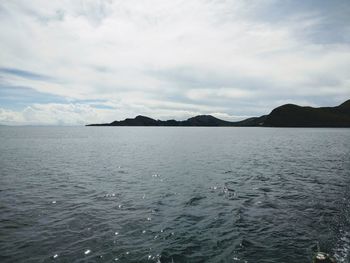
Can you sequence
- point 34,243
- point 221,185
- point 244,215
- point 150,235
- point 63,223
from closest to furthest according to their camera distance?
point 34,243 → point 150,235 → point 63,223 → point 244,215 → point 221,185

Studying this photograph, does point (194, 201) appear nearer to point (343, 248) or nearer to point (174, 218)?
point (174, 218)


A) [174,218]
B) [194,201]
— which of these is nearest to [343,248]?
[174,218]

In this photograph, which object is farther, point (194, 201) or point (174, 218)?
point (194, 201)

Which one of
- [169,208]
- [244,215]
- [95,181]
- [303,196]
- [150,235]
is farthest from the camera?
[95,181]

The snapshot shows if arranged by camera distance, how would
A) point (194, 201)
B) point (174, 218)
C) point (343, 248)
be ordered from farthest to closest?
point (194, 201), point (174, 218), point (343, 248)


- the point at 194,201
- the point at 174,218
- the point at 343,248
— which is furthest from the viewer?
the point at 194,201

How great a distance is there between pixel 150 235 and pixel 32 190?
20.9 meters

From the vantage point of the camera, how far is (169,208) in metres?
26.7

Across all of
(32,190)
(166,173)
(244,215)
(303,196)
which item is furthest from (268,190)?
(32,190)

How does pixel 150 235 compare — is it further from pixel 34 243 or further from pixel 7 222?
pixel 7 222

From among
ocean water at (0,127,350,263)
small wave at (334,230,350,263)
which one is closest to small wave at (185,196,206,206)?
ocean water at (0,127,350,263)

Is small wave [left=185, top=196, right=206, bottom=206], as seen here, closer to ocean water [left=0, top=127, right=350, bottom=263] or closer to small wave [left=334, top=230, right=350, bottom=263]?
ocean water [left=0, top=127, right=350, bottom=263]

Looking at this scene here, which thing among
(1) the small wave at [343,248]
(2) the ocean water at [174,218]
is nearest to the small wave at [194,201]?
(2) the ocean water at [174,218]

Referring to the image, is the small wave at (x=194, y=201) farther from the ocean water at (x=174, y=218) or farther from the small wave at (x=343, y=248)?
Answer: the small wave at (x=343, y=248)
